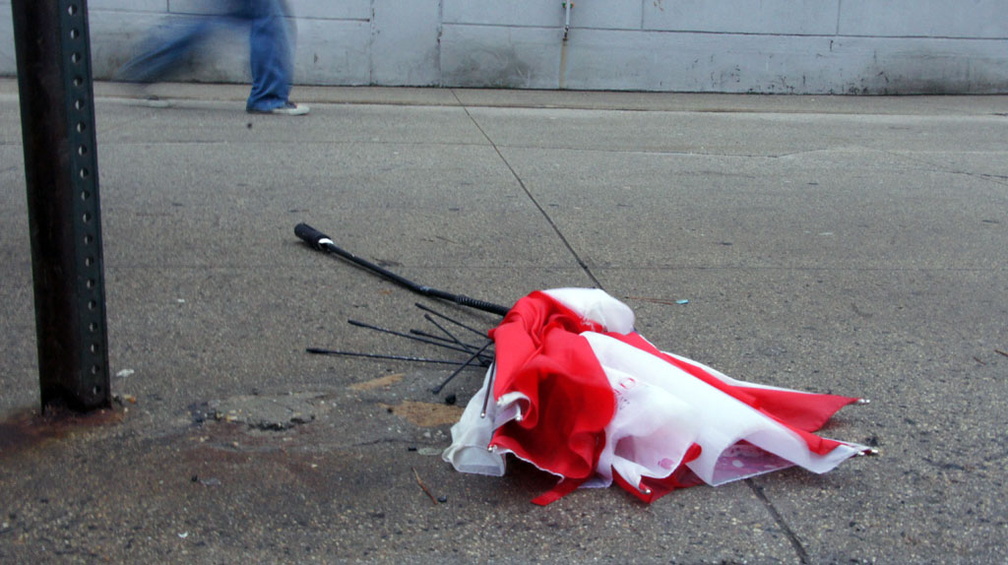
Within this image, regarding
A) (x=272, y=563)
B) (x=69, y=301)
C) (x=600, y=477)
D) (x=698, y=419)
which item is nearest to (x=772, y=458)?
(x=698, y=419)

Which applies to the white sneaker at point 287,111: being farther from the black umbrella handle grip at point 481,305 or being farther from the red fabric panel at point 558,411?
the red fabric panel at point 558,411

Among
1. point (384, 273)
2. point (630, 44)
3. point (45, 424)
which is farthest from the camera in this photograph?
point (630, 44)

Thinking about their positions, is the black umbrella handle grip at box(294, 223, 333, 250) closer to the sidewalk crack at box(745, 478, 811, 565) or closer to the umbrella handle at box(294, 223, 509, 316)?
the umbrella handle at box(294, 223, 509, 316)

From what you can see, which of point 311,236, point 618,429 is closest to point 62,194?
point 618,429

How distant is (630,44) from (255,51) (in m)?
5.17

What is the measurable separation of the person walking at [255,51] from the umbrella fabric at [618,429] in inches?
203

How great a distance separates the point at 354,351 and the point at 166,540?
1.29 m

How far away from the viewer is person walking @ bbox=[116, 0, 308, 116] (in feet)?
23.4

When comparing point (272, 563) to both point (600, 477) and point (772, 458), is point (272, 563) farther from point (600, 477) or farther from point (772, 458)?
point (772, 458)

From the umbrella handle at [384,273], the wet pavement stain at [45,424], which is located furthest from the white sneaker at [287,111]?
the wet pavement stain at [45,424]

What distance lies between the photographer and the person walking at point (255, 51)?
7133 mm

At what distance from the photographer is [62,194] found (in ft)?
8.49

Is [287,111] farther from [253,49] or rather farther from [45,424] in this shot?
[45,424]

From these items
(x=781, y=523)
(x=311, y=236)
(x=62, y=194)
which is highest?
(x=62, y=194)
